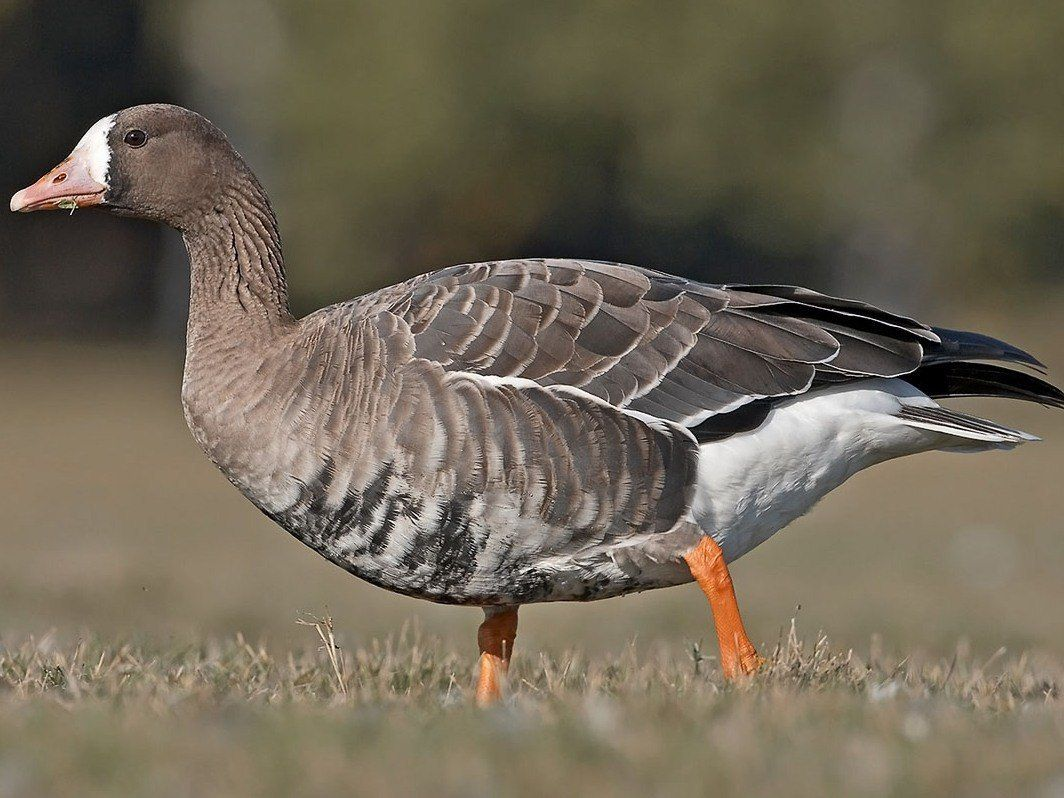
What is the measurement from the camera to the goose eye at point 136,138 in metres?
6.31

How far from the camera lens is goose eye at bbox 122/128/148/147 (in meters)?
→ 6.31

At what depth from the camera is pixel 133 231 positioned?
3444cm

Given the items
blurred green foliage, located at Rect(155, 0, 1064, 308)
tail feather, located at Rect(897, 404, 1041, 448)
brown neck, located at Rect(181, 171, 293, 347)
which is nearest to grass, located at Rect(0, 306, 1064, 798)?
tail feather, located at Rect(897, 404, 1041, 448)

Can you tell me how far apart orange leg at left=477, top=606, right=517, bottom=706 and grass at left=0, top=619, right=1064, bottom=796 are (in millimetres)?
347

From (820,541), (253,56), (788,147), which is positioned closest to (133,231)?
(253,56)

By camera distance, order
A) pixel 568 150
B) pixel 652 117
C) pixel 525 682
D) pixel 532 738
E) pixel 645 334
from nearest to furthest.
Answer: pixel 532 738, pixel 525 682, pixel 645 334, pixel 652 117, pixel 568 150

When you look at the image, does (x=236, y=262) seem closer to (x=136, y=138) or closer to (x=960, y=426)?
(x=136, y=138)

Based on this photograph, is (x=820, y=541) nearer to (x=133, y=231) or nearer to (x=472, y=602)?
(x=472, y=602)

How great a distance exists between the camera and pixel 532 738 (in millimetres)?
3768

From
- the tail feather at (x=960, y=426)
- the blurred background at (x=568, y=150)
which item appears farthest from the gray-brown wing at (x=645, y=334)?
the blurred background at (x=568, y=150)

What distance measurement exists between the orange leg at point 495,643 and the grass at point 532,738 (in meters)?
0.35

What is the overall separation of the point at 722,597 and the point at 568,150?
22428mm

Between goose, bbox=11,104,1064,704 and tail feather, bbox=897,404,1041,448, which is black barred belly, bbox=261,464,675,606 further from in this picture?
tail feather, bbox=897,404,1041,448

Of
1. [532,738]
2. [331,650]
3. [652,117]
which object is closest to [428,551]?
[331,650]
